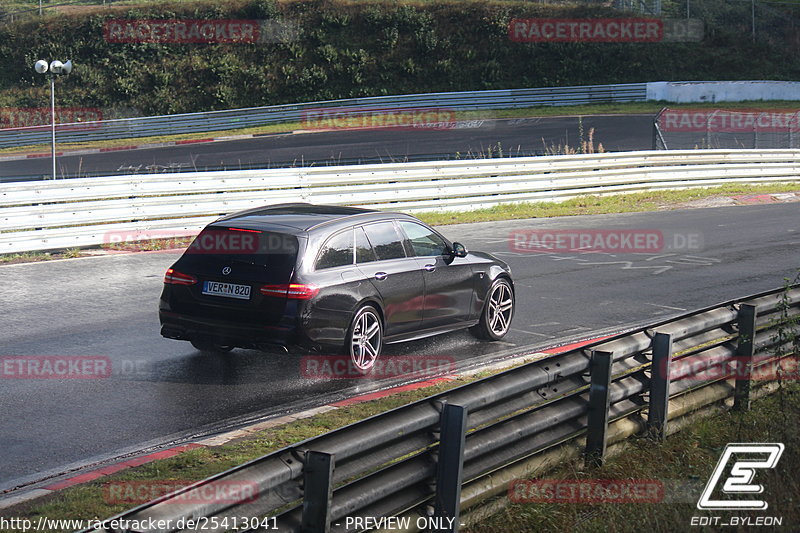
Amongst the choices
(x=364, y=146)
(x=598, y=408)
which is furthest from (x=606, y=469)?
(x=364, y=146)

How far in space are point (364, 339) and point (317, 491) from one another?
16.0ft

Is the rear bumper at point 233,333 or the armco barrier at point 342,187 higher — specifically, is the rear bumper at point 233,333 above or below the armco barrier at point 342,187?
below

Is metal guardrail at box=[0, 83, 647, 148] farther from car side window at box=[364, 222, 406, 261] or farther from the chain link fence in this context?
car side window at box=[364, 222, 406, 261]

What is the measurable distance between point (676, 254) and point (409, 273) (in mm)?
8857

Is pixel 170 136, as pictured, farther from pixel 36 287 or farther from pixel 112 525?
pixel 112 525

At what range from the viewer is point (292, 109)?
47.9 meters

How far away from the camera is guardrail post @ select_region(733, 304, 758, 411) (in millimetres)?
8016

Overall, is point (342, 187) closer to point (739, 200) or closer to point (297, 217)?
point (297, 217)

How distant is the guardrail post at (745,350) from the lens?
802 cm

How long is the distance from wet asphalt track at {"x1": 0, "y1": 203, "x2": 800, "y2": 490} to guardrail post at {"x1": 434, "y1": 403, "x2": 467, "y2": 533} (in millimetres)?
2831

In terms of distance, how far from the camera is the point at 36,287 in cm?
1346

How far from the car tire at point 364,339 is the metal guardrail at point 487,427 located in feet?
9.48

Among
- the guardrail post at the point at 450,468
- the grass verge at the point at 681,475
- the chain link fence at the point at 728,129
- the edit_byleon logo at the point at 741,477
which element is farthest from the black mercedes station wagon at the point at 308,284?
the chain link fence at the point at 728,129

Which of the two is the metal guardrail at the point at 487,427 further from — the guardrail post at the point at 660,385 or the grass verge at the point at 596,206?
the grass verge at the point at 596,206
